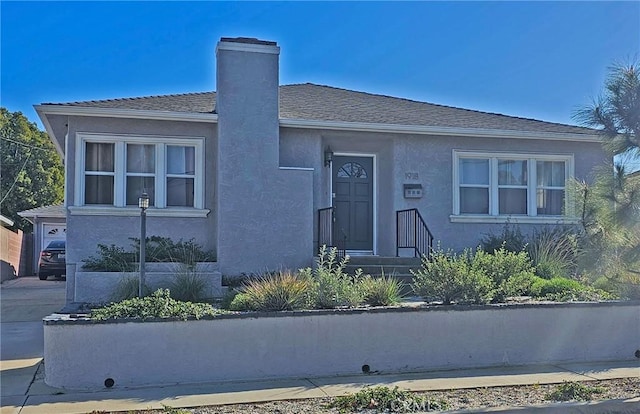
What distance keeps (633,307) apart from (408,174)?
5182 mm

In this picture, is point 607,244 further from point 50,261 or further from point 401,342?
point 50,261

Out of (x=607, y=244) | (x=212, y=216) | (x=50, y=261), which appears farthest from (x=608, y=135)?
(x=50, y=261)

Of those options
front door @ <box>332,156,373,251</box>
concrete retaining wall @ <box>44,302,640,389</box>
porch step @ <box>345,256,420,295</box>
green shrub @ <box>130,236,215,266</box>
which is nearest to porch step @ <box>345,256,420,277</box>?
porch step @ <box>345,256,420,295</box>

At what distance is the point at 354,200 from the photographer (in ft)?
41.9

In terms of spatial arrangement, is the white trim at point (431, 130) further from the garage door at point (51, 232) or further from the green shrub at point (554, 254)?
the garage door at point (51, 232)

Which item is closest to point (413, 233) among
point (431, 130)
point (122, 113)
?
point (431, 130)

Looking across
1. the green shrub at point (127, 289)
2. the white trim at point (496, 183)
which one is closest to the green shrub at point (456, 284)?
the green shrub at point (127, 289)

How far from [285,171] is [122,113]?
3.18 meters

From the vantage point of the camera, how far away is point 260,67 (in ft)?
36.7

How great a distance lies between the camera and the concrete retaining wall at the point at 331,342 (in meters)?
6.62

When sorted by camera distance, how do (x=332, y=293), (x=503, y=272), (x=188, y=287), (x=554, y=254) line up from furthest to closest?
(x=554, y=254) → (x=188, y=287) → (x=503, y=272) → (x=332, y=293)

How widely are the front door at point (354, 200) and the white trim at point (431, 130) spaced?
1.13m

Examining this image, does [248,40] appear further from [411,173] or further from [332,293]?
[332,293]

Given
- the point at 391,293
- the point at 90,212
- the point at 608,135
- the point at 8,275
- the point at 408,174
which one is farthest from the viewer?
the point at 8,275
